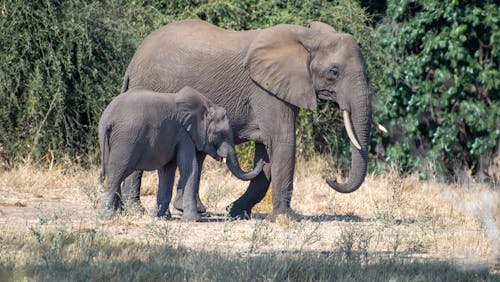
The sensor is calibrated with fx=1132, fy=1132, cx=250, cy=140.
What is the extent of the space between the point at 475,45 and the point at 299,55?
6.48 meters

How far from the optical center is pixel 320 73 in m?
12.1

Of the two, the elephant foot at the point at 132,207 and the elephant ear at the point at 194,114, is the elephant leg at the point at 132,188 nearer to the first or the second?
the elephant foot at the point at 132,207

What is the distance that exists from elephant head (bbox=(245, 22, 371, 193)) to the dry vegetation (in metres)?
0.86

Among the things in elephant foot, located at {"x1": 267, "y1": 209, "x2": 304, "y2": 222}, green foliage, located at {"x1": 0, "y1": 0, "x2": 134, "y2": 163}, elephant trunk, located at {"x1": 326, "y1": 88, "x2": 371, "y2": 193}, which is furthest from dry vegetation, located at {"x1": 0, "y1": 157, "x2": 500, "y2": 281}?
green foliage, located at {"x1": 0, "y1": 0, "x2": 134, "y2": 163}

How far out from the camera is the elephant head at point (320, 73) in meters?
11.9

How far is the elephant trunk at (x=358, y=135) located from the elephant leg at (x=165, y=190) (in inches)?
65.3

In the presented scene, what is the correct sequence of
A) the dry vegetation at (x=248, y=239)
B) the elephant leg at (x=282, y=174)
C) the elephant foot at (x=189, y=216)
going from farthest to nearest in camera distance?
the elephant leg at (x=282, y=174), the elephant foot at (x=189, y=216), the dry vegetation at (x=248, y=239)

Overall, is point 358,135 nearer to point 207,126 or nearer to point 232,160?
point 232,160

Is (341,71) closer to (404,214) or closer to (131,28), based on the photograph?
(404,214)

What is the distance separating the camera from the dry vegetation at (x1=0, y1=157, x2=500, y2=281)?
820cm

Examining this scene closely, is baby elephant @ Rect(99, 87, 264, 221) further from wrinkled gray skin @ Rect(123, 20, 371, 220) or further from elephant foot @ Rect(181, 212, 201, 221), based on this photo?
wrinkled gray skin @ Rect(123, 20, 371, 220)

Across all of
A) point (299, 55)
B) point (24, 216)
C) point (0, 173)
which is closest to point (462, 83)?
point (299, 55)

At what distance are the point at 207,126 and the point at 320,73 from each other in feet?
4.57

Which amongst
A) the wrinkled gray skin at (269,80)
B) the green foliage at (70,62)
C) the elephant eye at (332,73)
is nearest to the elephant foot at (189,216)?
the wrinkled gray skin at (269,80)
